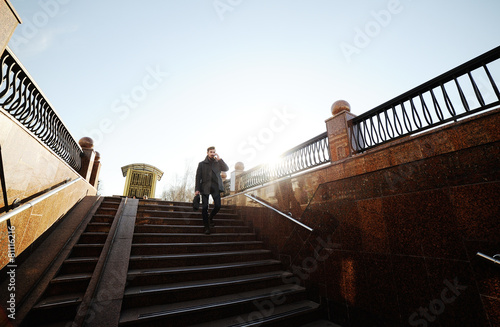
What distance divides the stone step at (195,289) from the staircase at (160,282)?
0.01 metres

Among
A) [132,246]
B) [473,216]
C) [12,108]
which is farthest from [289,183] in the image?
[12,108]

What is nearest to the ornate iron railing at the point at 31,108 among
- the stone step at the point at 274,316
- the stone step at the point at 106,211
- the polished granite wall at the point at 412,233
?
the stone step at the point at 106,211

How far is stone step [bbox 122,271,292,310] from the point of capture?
2.68 m

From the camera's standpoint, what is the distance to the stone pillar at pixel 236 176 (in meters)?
8.63

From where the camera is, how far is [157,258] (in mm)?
3477

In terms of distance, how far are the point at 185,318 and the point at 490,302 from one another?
3.26 m

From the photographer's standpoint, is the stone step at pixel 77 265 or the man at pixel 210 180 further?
the man at pixel 210 180

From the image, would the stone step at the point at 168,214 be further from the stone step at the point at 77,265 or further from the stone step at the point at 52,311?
the stone step at the point at 52,311

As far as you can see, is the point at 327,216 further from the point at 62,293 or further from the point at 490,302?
the point at 62,293

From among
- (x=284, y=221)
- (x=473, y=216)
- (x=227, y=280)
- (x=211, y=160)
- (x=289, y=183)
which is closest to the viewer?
(x=473, y=216)

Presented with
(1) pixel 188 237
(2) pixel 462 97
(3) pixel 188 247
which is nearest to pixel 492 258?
(2) pixel 462 97

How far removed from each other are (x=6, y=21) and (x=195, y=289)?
4180mm

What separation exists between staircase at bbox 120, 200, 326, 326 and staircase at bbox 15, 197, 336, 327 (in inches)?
0.5

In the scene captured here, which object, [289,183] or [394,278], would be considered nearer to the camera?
[394,278]
